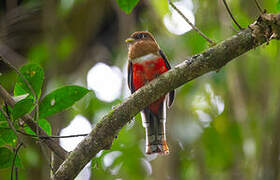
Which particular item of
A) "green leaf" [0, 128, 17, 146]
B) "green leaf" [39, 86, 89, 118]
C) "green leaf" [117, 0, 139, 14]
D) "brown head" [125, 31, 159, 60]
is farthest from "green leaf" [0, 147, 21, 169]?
"brown head" [125, 31, 159, 60]

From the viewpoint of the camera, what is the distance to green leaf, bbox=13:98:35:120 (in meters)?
1.84

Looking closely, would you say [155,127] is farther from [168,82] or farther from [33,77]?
[33,77]

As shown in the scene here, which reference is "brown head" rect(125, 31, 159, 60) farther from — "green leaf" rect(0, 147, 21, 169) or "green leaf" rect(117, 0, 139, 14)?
"green leaf" rect(0, 147, 21, 169)

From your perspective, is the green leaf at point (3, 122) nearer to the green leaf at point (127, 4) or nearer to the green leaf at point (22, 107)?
the green leaf at point (22, 107)

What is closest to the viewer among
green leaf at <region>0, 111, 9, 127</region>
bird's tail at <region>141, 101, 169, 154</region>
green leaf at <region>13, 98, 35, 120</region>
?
green leaf at <region>13, 98, 35, 120</region>

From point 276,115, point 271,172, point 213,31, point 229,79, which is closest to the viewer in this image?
point 271,172

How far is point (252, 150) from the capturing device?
3520 mm

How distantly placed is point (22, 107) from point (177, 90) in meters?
2.80

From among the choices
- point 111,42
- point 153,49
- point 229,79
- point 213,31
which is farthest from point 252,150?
point 111,42

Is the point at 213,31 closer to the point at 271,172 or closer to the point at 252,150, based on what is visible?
the point at 252,150

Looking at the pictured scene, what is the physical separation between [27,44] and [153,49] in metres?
2.14

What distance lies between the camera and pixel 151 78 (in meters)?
3.19

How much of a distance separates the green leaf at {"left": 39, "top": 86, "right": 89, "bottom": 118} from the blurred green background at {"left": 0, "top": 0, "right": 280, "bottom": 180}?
4.69 ft

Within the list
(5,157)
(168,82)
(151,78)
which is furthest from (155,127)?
(5,157)
